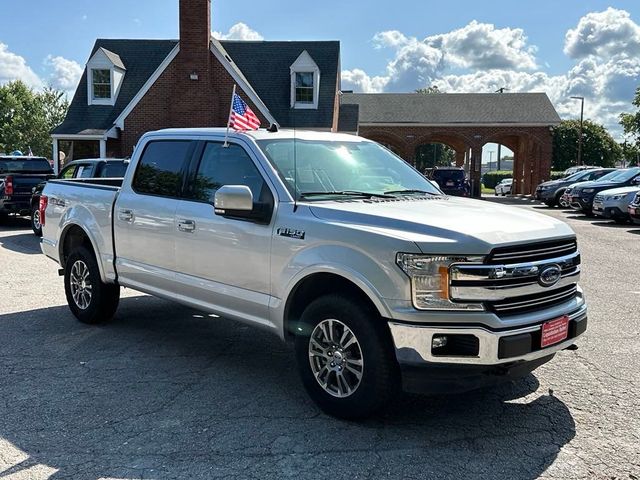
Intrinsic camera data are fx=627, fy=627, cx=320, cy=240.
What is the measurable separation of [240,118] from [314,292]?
211 centimetres

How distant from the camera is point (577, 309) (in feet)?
14.1

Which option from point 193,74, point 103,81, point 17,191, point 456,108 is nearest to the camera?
point 17,191

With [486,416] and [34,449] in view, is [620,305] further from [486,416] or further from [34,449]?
[34,449]

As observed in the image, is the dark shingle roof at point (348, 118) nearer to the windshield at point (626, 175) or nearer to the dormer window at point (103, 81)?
the dormer window at point (103, 81)

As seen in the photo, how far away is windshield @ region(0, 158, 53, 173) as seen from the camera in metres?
18.1

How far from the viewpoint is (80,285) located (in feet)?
22.3

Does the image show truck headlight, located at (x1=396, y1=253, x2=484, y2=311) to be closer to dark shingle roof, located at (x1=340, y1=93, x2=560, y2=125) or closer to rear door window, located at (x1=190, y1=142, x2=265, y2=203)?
rear door window, located at (x1=190, y1=142, x2=265, y2=203)

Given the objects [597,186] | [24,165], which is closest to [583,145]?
[597,186]

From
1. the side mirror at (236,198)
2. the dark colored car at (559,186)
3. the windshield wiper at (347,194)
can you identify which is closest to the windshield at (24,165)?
the side mirror at (236,198)

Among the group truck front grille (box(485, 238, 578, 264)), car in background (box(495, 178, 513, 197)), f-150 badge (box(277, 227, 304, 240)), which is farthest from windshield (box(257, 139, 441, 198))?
car in background (box(495, 178, 513, 197))

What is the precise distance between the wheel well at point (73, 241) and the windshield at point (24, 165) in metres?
11.9

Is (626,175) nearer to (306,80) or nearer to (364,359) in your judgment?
(306,80)

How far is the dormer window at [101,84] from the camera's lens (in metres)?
26.6

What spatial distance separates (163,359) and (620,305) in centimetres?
553
